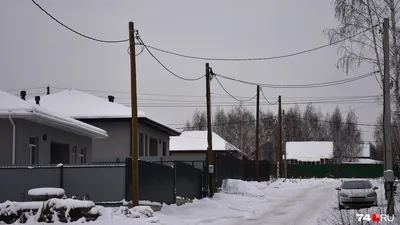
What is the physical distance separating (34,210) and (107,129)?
Result: 2217 centimetres

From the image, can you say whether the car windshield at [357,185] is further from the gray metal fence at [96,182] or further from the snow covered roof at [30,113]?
the snow covered roof at [30,113]

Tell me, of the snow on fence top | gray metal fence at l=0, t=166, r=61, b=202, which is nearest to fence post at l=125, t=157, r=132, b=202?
the snow on fence top

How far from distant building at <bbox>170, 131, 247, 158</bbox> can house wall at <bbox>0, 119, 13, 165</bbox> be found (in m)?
45.5

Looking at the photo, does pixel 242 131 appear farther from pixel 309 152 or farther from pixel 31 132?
pixel 31 132

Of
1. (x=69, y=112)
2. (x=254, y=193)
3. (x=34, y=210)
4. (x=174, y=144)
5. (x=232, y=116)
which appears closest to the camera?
(x=34, y=210)

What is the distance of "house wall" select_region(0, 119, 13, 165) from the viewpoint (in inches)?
938

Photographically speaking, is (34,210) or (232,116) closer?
(34,210)

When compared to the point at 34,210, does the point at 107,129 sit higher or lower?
higher

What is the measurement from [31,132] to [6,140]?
1.35 m

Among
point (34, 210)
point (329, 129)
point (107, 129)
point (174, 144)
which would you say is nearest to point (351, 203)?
point (34, 210)

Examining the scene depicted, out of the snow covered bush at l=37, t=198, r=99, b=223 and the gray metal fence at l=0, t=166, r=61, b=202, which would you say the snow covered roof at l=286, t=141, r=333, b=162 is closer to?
the gray metal fence at l=0, t=166, r=61, b=202

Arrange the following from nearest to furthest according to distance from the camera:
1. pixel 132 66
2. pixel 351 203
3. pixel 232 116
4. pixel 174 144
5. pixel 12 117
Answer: pixel 132 66, pixel 12 117, pixel 351 203, pixel 174 144, pixel 232 116

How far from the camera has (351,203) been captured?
25719mm

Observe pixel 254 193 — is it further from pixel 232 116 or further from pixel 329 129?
pixel 329 129
